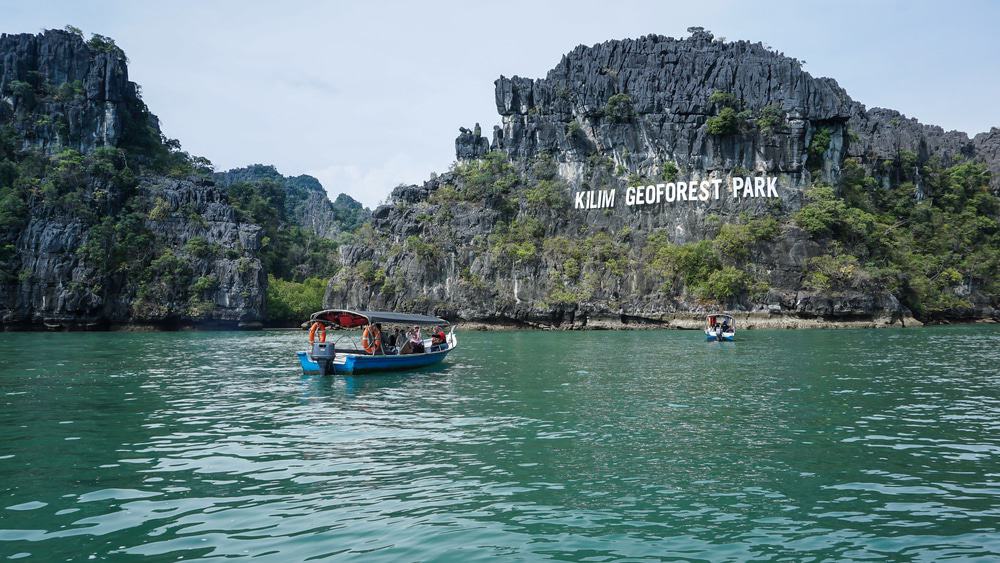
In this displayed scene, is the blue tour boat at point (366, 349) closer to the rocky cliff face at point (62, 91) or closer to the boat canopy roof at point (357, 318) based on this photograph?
the boat canopy roof at point (357, 318)

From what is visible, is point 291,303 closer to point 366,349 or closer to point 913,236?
point 366,349

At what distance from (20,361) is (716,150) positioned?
8000 cm

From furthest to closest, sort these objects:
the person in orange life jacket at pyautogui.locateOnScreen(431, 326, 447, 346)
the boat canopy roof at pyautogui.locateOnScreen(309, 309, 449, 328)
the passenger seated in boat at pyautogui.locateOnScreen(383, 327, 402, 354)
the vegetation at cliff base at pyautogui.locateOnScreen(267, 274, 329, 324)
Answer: the vegetation at cliff base at pyautogui.locateOnScreen(267, 274, 329, 324), the person in orange life jacket at pyautogui.locateOnScreen(431, 326, 447, 346), the passenger seated in boat at pyautogui.locateOnScreen(383, 327, 402, 354), the boat canopy roof at pyautogui.locateOnScreen(309, 309, 449, 328)

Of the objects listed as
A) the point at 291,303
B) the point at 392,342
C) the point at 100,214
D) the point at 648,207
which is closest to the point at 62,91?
the point at 100,214

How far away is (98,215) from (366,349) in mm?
75148

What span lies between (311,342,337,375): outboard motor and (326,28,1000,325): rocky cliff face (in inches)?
2258

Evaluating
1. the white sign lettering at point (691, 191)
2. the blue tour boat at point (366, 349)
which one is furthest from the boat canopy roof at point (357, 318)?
the white sign lettering at point (691, 191)

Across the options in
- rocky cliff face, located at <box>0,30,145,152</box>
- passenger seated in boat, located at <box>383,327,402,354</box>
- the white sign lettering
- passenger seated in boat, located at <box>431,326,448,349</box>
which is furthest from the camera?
rocky cliff face, located at <box>0,30,145,152</box>

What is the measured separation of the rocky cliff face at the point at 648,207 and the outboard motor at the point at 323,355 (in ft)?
188

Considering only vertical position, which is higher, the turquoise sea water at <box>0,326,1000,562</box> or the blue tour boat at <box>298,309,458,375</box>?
the blue tour boat at <box>298,309,458,375</box>

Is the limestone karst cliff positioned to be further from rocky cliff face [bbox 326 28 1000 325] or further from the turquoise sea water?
the turquoise sea water

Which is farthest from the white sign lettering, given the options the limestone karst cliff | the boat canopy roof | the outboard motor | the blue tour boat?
the outboard motor

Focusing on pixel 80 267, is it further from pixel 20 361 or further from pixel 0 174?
pixel 20 361

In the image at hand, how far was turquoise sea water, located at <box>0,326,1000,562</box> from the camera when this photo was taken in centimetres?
835
